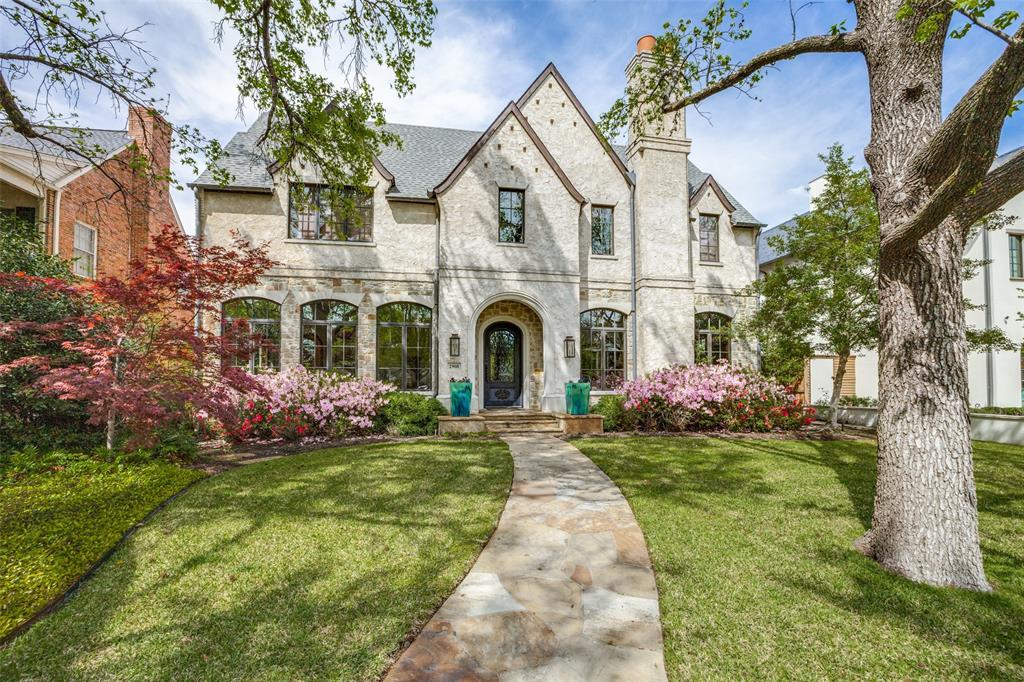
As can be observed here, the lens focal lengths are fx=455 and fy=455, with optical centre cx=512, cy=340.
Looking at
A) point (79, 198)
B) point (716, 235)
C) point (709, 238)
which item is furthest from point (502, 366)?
point (79, 198)

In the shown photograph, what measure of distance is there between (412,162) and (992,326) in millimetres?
20339

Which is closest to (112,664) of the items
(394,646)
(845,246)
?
(394,646)

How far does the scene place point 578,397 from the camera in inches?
456

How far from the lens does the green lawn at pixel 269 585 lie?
104 inches

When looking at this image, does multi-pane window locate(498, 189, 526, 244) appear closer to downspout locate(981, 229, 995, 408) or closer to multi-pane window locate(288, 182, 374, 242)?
multi-pane window locate(288, 182, 374, 242)

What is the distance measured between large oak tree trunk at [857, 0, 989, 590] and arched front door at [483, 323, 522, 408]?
33.5ft

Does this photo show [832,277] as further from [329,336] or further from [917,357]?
[329,336]

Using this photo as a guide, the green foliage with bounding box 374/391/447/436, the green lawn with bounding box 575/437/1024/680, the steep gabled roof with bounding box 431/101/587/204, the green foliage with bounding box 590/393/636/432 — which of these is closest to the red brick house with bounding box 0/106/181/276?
the green foliage with bounding box 374/391/447/436

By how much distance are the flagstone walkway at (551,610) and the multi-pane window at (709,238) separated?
37.9 ft

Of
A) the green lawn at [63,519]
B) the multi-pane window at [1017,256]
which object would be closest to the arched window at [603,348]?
the green lawn at [63,519]

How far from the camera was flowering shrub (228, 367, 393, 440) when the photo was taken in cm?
960

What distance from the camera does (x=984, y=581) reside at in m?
3.56

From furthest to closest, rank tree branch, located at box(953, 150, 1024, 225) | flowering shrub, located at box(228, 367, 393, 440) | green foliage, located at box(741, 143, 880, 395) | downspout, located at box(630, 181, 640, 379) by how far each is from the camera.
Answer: downspout, located at box(630, 181, 640, 379)
green foliage, located at box(741, 143, 880, 395)
flowering shrub, located at box(228, 367, 393, 440)
tree branch, located at box(953, 150, 1024, 225)

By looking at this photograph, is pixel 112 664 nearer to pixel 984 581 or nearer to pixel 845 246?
pixel 984 581
